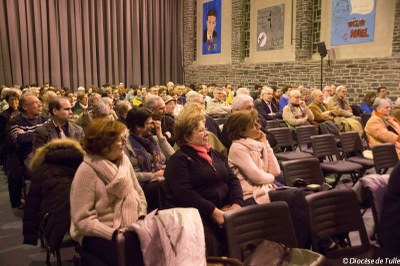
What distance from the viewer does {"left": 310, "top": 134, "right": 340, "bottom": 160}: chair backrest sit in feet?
17.3

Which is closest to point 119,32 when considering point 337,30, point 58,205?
point 337,30

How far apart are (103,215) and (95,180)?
0.78ft

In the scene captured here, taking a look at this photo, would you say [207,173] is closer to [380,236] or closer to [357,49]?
[380,236]

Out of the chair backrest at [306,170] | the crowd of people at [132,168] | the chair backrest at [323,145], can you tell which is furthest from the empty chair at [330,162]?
the chair backrest at [306,170]

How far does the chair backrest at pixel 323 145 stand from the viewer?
526 cm

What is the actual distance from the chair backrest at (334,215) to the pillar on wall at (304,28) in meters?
10.7

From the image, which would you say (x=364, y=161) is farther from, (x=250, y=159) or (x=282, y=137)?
(x=250, y=159)

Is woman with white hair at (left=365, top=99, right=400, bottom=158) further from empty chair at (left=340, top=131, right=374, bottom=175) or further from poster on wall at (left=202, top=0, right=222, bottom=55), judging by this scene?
poster on wall at (left=202, top=0, right=222, bottom=55)

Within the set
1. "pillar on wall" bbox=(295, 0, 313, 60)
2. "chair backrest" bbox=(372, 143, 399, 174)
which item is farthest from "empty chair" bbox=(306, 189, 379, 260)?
"pillar on wall" bbox=(295, 0, 313, 60)

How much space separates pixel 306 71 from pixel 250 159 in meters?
10.1

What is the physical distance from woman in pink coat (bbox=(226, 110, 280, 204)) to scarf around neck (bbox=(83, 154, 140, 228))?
3.41 feet

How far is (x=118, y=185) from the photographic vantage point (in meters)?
2.51

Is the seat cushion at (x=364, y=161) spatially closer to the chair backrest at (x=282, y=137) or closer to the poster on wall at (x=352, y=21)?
the chair backrest at (x=282, y=137)

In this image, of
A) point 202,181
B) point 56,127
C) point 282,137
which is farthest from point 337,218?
point 282,137
